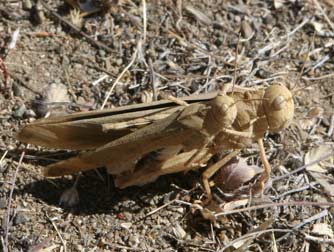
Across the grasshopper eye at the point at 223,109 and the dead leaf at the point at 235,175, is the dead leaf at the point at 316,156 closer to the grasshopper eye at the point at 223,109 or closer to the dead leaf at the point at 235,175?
the dead leaf at the point at 235,175

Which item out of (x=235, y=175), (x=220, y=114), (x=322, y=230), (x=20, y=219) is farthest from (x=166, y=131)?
(x=322, y=230)

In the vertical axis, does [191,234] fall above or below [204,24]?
below

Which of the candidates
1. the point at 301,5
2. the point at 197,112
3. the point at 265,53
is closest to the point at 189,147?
the point at 197,112

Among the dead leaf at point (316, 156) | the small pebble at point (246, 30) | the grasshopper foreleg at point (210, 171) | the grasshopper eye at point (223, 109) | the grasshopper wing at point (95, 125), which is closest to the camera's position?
the grasshopper eye at point (223, 109)

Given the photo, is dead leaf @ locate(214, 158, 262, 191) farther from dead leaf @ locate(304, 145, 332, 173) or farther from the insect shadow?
dead leaf @ locate(304, 145, 332, 173)

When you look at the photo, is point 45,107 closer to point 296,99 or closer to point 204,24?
point 204,24

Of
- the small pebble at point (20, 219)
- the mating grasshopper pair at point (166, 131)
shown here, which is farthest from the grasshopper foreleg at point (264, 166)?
the small pebble at point (20, 219)

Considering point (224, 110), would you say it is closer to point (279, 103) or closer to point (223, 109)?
point (223, 109)
